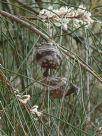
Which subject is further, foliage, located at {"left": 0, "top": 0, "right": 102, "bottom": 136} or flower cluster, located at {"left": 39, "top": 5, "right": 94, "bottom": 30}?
flower cluster, located at {"left": 39, "top": 5, "right": 94, "bottom": 30}

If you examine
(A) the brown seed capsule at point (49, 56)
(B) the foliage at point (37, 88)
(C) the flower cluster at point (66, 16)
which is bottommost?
(B) the foliage at point (37, 88)

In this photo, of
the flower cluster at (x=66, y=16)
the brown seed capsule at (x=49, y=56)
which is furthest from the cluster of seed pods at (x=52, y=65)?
the flower cluster at (x=66, y=16)

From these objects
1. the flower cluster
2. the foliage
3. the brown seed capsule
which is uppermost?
the flower cluster

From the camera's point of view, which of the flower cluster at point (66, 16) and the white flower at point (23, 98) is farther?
the flower cluster at point (66, 16)

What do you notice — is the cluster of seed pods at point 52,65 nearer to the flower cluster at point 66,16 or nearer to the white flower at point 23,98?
the white flower at point 23,98

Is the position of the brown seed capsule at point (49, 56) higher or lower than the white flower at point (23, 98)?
higher

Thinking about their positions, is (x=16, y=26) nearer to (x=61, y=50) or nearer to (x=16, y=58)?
(x=16, y=58)

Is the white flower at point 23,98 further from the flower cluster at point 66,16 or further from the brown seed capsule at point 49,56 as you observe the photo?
the flower cluster at point 66,16

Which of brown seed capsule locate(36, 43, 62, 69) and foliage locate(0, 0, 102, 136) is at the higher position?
brown seed capsule locate(36, 43, 62, 69)

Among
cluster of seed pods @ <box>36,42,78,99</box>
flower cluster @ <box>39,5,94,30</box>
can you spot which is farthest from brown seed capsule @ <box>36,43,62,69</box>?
flower cluster @ <box>39,5,94,30</box>

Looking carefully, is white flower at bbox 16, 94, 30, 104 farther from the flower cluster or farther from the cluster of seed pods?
the flower cluster
